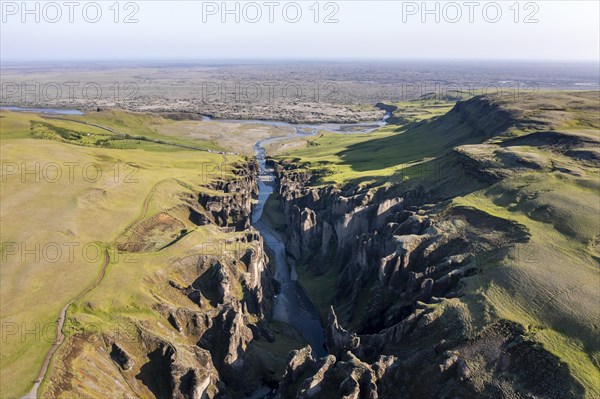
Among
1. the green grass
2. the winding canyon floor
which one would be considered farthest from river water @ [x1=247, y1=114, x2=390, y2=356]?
the green grass

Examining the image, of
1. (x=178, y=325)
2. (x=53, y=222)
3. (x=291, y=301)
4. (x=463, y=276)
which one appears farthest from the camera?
(x=291, y=301)

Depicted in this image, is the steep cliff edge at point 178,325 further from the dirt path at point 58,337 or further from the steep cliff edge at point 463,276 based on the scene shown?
the steep cliff edge at point 463,276

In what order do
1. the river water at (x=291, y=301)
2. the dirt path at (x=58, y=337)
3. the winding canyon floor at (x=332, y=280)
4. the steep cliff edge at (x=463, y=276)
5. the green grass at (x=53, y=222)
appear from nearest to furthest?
the dirt path at (x=58, y=337)
the steep cliff edge at (x=463, y=276)
the winding canyon floor at (x=332, y=280)
the green grass at (x=53, y=222)
the river water at (x=291, y=301)

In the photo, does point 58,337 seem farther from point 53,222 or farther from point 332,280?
point 332,280

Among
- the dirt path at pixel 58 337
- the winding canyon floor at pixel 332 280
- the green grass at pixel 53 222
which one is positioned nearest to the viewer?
the dirt path at pixel 58 337

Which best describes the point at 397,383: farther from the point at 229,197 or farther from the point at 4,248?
the point at 229,197

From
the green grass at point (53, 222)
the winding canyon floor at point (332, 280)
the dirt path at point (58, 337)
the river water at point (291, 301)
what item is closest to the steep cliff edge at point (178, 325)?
the winding canyon floor at point (332, 280)

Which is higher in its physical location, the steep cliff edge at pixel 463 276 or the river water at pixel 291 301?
the steep cliff edge at pixel 463 276

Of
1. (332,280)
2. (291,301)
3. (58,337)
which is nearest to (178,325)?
(58,337)

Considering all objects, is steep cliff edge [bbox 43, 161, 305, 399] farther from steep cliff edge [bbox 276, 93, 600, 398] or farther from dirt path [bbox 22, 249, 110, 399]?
steep cliff edge [bbox 276, 93, 600, 398]

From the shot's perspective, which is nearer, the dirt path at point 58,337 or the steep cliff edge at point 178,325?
the dirt path at point 58,337

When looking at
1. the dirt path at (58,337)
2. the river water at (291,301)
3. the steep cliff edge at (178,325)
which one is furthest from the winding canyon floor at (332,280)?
the river water at (291,301)

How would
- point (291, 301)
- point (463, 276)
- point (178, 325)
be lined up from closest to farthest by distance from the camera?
point (463, 276) → point (178, 325) → point (291, 301)
